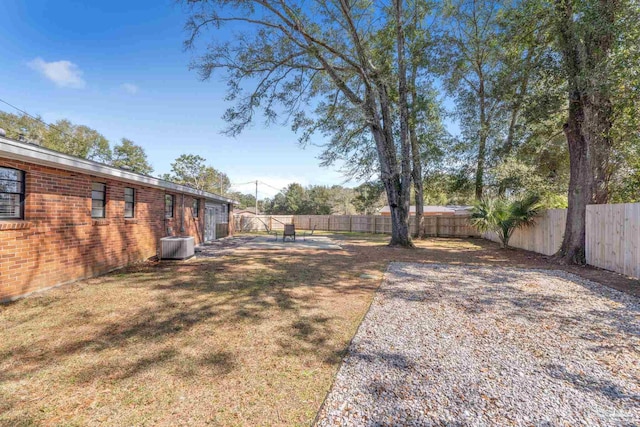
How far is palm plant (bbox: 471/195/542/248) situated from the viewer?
34.9 ft

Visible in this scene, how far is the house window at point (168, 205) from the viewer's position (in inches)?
388

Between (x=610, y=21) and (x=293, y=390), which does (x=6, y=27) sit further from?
(x=610, y=21)

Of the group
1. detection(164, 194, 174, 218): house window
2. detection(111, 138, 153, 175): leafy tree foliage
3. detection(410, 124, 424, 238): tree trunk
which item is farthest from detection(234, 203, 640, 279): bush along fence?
detection(111, 138, 153, 175): leafy tree foliage

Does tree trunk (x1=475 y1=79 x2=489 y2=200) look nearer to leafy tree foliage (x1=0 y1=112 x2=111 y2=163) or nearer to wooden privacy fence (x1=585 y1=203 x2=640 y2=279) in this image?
wooden privacy fence (x1=585 y1=203 x2=640 y2=279)

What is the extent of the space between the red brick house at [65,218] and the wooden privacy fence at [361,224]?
1227cm

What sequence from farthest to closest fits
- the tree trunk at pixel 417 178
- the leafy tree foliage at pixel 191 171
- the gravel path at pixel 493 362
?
1. the leafy tree foliage at pixel 191 171
2. the tree trunk at pixel 417 178
3. the gravel path at pixel 493 362

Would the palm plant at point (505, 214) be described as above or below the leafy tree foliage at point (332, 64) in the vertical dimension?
below

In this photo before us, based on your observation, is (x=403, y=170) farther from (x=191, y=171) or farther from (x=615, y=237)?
(x=191, y=171)

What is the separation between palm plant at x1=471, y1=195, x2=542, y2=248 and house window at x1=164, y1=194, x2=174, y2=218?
12680 mm

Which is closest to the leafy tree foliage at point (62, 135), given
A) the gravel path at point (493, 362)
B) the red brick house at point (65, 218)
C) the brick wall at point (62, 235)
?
the red brick house at point (65, 218)

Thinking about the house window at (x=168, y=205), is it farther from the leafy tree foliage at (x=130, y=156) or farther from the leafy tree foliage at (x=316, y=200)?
the leafy tree foliage at (x=316, y=200)

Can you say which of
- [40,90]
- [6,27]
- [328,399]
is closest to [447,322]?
[328,399]

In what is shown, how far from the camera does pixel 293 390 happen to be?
2.27m

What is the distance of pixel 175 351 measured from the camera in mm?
2906
